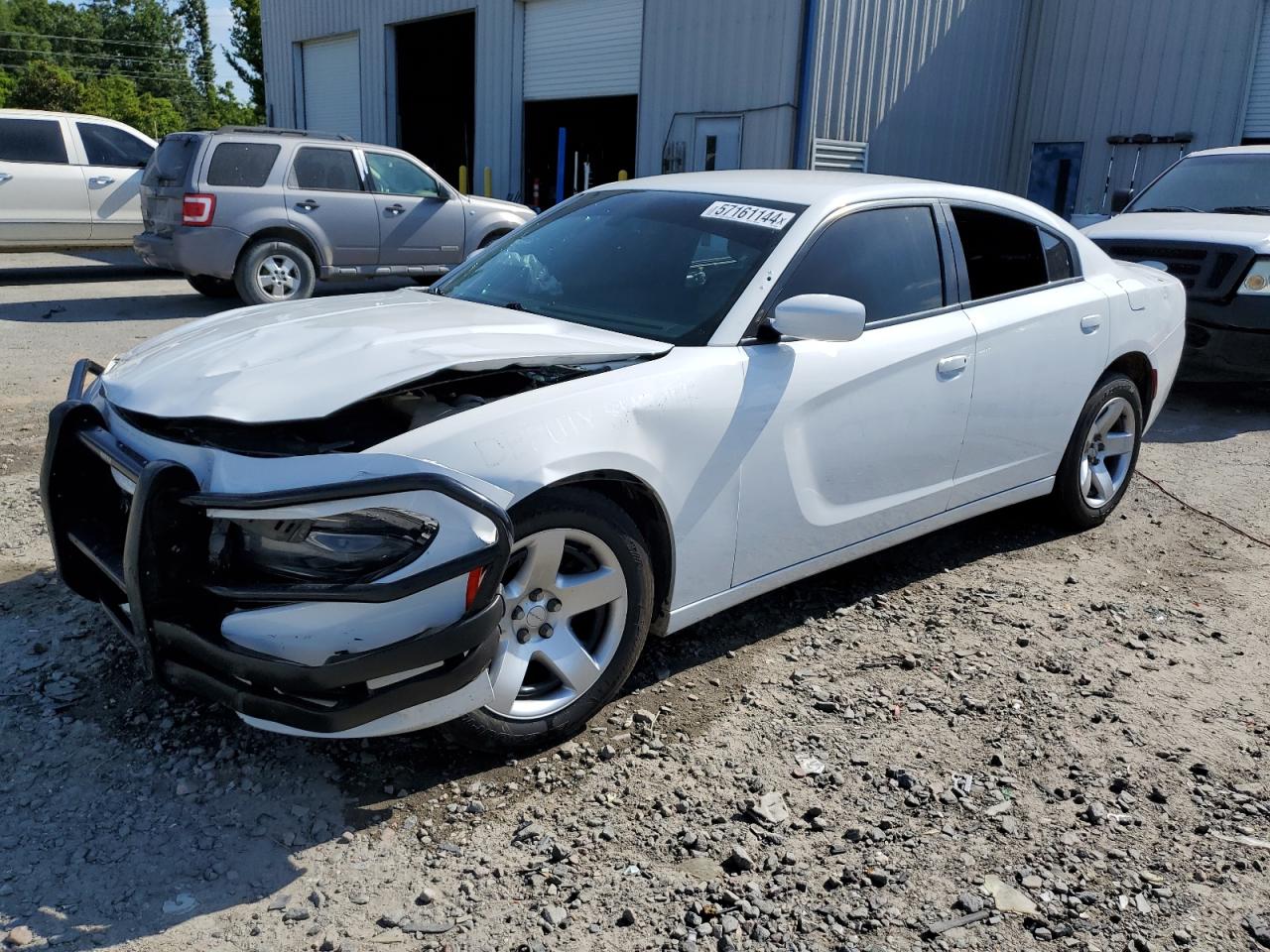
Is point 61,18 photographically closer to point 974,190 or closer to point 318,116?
point 318,116

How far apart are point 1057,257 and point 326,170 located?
8.36 metres

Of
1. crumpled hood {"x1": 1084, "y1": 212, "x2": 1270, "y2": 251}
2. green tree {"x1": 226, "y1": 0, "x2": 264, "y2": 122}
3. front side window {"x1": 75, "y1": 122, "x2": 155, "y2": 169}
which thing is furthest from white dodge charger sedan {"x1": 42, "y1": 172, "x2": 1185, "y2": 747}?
green tree {"x1": 226, "y1": 0, "x2": 264, "y2": 122}

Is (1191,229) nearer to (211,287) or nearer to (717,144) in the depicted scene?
(717,144)

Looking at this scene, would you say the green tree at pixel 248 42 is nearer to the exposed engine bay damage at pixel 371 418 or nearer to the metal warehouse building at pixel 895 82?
the metal warehouse building at pixel 895 82

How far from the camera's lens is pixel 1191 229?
829 cm

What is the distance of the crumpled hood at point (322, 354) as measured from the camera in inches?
116

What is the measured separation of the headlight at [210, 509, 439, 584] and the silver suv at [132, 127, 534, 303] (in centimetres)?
856

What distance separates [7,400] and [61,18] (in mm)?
94471

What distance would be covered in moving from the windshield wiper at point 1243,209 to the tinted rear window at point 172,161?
929 centimetres

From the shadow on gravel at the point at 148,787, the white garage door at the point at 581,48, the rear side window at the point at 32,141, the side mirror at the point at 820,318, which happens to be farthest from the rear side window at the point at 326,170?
the side mirror at the point at 820,318

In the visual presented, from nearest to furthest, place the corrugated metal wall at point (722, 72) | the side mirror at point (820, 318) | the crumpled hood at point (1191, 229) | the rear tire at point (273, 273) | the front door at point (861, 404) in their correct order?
the side mirror at point (820, 318), the front door at point (861, 404), the crumpled hood at point (1191, 229), the rear tire at point (273, 273), the corrugated metal wall at point (722, 72)

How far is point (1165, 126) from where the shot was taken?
47.3ft

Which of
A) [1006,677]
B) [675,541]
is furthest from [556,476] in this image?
[1006,677]

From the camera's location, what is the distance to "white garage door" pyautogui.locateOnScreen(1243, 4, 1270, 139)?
13.6 m
